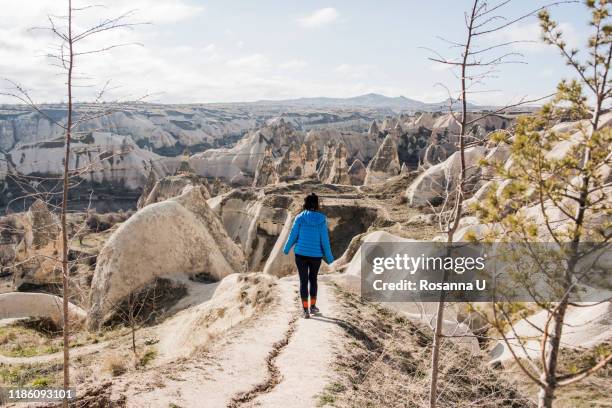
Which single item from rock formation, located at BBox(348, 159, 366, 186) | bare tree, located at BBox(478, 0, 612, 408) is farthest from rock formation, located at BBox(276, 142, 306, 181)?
bare tree, located at BBox(478, 0, 612, 408)

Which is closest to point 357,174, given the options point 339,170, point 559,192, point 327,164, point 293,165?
point 327,164

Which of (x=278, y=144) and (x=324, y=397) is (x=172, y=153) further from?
(x=324, y=397)

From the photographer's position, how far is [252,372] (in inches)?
225

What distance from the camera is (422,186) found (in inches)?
1201

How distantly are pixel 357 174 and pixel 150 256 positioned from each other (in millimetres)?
37378

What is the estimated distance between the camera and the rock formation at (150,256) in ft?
45.6

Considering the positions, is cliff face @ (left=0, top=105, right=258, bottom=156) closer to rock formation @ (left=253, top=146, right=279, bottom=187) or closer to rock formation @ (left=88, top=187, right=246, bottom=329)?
rock formation @ (left=253, top=146, right=279, bottom=187)

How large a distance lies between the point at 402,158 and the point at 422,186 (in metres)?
32.1

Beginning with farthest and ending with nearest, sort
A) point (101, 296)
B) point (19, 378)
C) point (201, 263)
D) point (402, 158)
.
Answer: point (402, 158) < point (201, 263) < point (101, 296) < point (19, 378)

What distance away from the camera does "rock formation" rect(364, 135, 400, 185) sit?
46.1 meters

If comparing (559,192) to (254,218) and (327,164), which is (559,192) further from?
(327,164)

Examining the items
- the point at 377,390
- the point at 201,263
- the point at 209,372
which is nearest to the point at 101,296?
the point at 201,263

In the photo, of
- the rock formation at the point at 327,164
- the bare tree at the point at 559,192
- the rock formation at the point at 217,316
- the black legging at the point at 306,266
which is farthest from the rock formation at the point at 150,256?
the rock formation at the point at 327,164

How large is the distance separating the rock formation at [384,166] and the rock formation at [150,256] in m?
31.3
